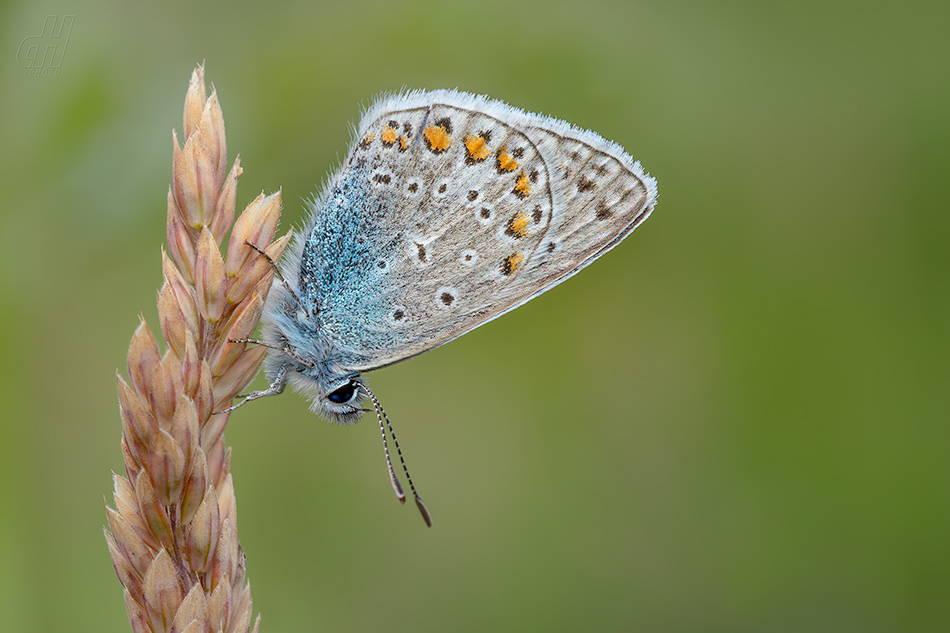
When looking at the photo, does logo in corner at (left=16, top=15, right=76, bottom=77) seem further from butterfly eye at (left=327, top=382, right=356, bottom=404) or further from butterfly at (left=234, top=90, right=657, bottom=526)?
butterfly eye at (left=327, top=382, right=356, bottom=404)

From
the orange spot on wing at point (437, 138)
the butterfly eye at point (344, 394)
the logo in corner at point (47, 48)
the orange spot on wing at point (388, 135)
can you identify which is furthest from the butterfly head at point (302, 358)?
the logo in corner at point (47, 48)

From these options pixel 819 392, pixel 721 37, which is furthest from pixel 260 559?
pixel 721 37

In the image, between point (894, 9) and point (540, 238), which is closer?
point (540, 238)

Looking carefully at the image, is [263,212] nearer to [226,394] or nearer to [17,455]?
[226,394]

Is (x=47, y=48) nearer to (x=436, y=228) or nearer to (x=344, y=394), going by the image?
(x=436, y=228)

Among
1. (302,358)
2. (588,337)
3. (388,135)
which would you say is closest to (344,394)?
(302,358)

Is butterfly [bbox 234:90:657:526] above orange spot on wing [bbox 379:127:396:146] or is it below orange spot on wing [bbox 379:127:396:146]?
below

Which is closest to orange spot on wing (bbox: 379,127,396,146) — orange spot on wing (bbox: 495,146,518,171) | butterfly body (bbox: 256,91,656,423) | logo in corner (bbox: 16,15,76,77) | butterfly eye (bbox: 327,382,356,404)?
butterfly body (bbox: 256,91,656,423)

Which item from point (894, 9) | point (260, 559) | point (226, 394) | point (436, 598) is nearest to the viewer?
point (226, 394)
